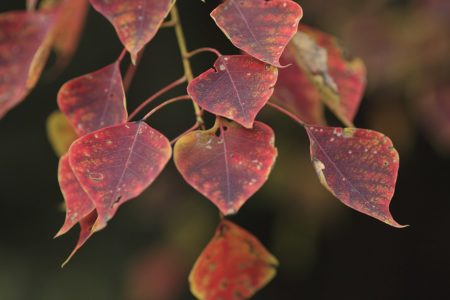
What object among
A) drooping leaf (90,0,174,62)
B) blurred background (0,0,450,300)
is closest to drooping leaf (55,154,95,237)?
drooping leaf (90,0,174,62)

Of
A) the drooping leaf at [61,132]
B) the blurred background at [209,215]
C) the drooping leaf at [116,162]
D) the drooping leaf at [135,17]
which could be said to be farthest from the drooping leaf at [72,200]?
the blurred background at [209,215]

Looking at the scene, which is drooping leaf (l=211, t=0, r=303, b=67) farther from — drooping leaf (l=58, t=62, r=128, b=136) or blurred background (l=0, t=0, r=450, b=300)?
blurred background (l=0, t=0, r=450, b=300)

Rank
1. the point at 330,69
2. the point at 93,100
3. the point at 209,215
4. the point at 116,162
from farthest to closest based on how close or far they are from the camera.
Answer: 1. the point at 209,215
2. the point at 330,69
3. the point at 93,100
4. the point at 116,162

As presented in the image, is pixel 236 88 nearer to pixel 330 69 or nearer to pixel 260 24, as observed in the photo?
pixel 260 24

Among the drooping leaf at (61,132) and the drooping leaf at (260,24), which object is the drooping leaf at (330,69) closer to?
the drooping leaf at (260,24)

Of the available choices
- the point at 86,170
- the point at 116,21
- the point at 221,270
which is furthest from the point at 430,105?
the point at 86,170

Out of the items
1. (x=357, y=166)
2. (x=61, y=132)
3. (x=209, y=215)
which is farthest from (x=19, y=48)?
(x=209, y=215)
